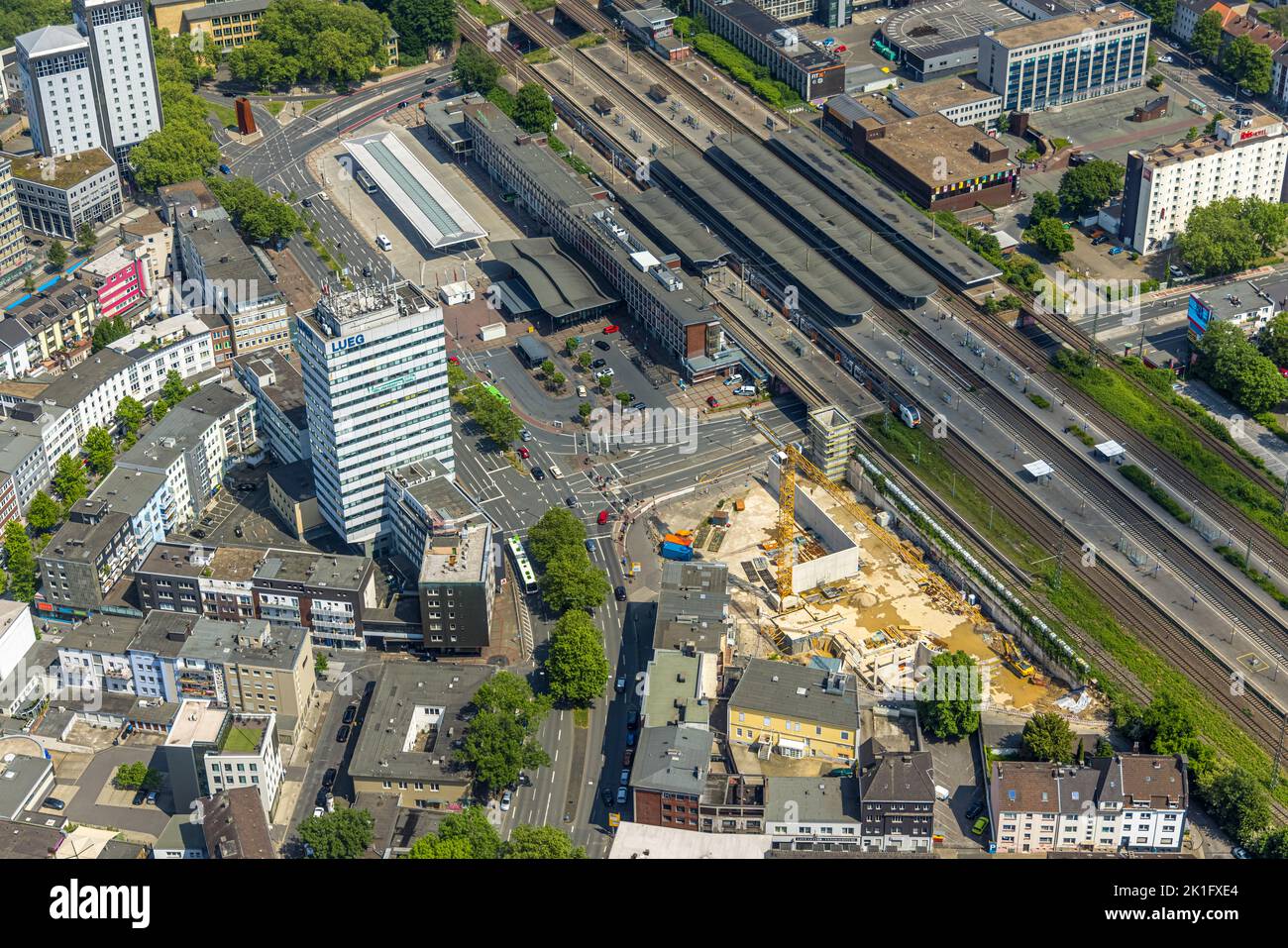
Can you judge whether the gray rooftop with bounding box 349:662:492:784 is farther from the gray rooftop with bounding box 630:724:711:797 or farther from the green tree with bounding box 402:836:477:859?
the gray rooftop with bounding box 630:724:711:797

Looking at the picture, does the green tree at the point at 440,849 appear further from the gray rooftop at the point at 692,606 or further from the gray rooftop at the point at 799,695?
the gray rooftop at the point at 692,606

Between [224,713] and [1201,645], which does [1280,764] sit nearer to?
[1201,645]

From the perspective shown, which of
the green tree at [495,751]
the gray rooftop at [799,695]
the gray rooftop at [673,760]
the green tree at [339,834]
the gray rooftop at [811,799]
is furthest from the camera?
the gray rooftop at [799,695]

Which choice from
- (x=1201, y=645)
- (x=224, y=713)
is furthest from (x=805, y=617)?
(x=224, y=713)

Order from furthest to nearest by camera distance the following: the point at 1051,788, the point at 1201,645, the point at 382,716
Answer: the point at 1201,645, the point at 382,716, the point at 1051,788

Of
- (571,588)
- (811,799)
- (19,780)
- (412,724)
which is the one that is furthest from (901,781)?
(19,780)

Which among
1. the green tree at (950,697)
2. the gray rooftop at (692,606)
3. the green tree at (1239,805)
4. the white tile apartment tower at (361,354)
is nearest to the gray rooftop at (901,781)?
the green tree at (950,697)
